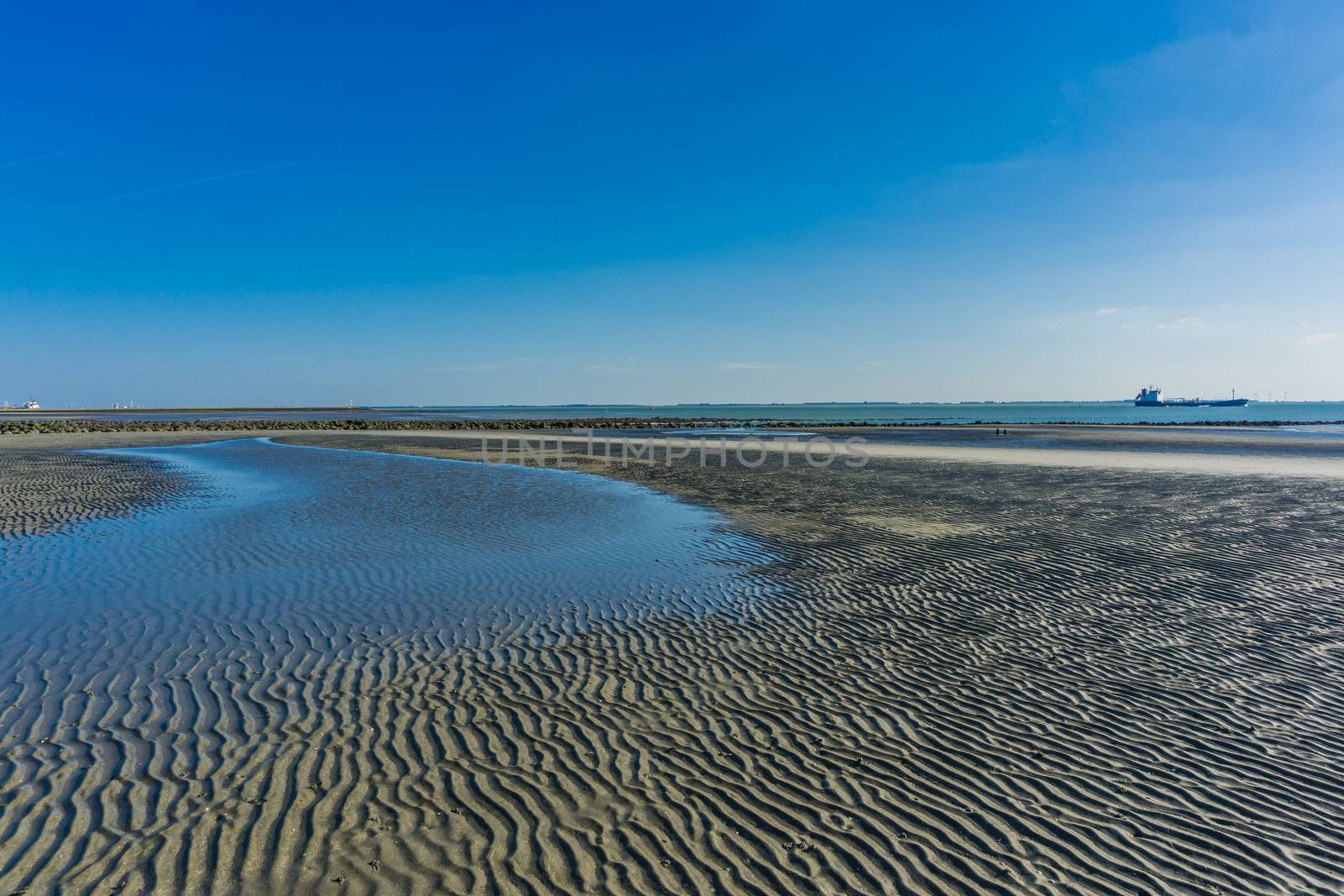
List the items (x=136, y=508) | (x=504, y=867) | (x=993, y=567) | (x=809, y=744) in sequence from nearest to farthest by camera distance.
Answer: (x=504, y=867), (x=809, y=744), (x=993, y=567), (x=136, y=508)

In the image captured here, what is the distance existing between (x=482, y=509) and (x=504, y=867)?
51.2 ft

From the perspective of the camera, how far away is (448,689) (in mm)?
7371

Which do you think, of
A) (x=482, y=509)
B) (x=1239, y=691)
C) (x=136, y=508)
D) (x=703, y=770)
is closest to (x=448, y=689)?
(x=703, y=770)

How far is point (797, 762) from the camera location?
5957mm

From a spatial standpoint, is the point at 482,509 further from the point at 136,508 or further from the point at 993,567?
the point at 993,567

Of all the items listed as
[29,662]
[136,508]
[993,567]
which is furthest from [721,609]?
[136,508]

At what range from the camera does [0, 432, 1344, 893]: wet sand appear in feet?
15.1

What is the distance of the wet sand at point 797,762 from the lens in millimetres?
4605

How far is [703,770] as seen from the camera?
5809mm

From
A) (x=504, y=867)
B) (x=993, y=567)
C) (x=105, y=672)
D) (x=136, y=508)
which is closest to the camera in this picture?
(x=504, y=867)

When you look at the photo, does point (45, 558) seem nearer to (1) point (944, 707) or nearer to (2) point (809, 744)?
(2) point (809, 744)

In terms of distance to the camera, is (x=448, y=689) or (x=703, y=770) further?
(x=448, y=689)

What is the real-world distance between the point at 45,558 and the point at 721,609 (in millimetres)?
12966

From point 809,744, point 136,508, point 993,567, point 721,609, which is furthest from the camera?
point 136,508
